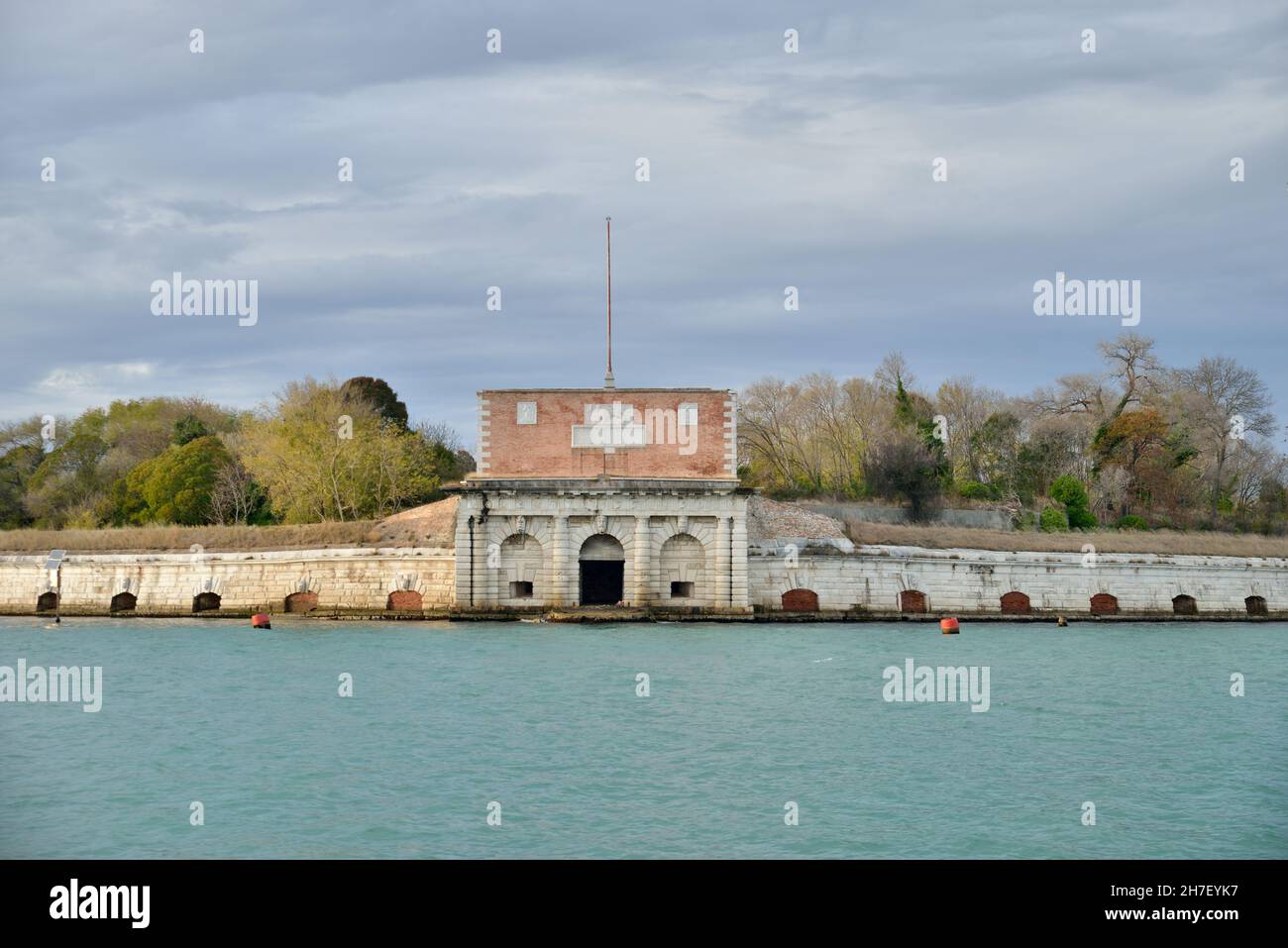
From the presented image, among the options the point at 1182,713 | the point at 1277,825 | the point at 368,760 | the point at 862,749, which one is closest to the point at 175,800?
the point at 368,760

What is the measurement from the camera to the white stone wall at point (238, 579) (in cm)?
3919

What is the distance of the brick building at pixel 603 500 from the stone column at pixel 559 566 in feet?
0.09

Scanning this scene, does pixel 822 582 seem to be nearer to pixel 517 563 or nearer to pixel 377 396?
pixel 517 563

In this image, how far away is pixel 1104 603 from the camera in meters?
40.4

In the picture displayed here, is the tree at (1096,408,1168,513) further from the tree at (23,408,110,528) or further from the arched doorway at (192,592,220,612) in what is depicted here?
the tree at (23,408,110,528)

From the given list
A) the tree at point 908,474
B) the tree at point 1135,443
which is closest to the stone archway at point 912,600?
the tree at point 908,474

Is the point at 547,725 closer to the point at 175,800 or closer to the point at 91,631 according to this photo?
the point at 175,800

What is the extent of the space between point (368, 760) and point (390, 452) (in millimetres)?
32653

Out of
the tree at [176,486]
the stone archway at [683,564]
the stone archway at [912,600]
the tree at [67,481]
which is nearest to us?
the stone archway at [683,564]

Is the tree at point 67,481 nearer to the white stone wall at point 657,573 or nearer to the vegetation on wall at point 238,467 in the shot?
the vegetation on wall at point 238,467

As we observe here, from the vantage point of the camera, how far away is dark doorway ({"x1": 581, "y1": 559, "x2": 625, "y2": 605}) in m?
40.5

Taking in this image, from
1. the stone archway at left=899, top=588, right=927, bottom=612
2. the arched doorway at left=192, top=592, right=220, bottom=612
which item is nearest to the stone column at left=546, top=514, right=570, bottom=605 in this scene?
the stone archway at left=899, top=588, right=927, bottom=612

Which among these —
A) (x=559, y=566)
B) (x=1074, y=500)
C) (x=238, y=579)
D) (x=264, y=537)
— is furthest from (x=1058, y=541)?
(x=238, y=579)

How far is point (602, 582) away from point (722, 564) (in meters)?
4.84
